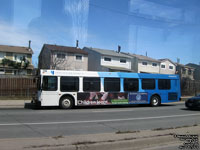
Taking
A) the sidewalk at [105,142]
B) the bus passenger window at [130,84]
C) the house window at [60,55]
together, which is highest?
the house window at [60,55]

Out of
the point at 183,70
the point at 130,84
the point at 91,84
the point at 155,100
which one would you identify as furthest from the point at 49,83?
the point at 183,70

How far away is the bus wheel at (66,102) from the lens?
47.4 ft

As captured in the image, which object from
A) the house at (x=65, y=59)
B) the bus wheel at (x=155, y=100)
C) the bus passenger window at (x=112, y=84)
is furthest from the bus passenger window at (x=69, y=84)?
the house at (x=65, y=59)

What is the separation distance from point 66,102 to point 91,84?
229 cm

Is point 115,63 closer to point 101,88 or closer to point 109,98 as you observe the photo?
point 109,98

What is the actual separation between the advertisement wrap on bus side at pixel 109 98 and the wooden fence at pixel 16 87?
28.1 ft

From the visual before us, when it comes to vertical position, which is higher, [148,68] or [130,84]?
[148,68]

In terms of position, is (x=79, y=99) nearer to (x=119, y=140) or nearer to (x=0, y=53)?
(x=119, y=140)

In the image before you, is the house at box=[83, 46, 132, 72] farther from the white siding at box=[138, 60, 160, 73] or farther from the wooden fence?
the wooden fence

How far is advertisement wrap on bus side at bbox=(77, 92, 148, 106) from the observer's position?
15.0 m

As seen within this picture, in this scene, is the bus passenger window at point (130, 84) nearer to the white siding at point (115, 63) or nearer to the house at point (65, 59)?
the house at point (65, 59)

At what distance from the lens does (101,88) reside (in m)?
15.6

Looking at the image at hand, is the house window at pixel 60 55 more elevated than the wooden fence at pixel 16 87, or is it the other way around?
the house window at pixel 60 55

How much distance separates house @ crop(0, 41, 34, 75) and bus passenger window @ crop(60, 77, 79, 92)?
2565 centimetres
